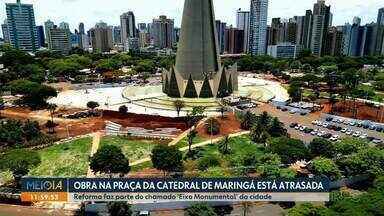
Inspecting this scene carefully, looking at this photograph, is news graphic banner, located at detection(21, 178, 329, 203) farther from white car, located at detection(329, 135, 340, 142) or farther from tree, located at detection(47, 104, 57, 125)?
tree, located at detection(47, 104, 57, 125)

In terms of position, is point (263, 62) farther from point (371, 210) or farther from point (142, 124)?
point (371, 210)

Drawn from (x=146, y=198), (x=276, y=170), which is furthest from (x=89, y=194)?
(x=276, y=170)

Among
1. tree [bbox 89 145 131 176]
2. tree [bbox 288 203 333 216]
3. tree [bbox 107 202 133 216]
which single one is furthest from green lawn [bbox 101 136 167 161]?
tree [bbox 288 203 333 216]

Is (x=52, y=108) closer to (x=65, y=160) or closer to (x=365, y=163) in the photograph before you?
(x=65, y=160)

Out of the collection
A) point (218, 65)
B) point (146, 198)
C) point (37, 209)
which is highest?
point (218, 65)

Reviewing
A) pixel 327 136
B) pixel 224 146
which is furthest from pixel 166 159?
pixel 327 136

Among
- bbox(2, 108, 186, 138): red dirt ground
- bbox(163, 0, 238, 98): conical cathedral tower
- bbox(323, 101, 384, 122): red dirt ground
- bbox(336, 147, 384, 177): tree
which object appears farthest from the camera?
bbox(163, 0, 238, 98): conical cathedral tower

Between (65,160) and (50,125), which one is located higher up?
(50,125)
